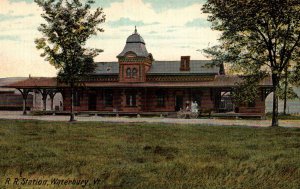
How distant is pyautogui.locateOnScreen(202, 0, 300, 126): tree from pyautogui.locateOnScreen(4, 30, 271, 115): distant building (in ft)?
46.0

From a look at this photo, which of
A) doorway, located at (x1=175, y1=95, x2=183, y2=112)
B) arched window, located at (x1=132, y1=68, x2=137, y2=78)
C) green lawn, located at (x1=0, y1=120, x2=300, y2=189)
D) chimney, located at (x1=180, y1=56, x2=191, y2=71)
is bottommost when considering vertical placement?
green lawn, located at (x1=0, y1=120, x2=300, y2=189)

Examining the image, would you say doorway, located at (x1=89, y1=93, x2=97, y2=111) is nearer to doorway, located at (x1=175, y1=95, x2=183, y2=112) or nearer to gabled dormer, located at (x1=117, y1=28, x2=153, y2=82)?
gabled dormer, located at (x1=117, y1=28, x2=153, y2=82)

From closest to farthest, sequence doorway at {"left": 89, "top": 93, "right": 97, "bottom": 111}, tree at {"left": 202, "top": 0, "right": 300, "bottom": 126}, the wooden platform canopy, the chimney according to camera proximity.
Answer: tree at {"left": 202, "top": 0, "right": 300, "bottom": 126}
the wooden platform canopy
the chimney
doorway at {"left": 89, "top": 93, "right": 97, "bottom": 111}

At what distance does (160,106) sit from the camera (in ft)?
150

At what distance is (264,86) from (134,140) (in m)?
24.7

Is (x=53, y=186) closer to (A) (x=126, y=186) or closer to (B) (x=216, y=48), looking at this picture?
(A) (x=126, y=186)

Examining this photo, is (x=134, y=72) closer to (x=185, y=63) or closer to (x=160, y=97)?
(x=160, y=97)

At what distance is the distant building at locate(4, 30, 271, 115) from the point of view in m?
44.4

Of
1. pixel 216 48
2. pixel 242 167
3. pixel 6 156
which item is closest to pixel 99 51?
pixel 216 48

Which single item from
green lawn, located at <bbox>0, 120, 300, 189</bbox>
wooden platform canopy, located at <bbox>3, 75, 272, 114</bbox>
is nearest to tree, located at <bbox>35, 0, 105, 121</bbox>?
wooden platform canopy, located at <bbox>3, 75, 272, 114</bbox>

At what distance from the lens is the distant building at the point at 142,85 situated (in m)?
44.4

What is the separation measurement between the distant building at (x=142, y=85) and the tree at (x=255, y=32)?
1403cm

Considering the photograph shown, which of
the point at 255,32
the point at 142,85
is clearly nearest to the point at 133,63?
the point at 142,85

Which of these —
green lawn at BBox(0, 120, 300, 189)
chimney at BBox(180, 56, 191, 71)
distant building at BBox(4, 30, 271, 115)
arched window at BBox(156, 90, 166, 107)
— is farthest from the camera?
chimney at BBox(180, 56, 191, 71)
